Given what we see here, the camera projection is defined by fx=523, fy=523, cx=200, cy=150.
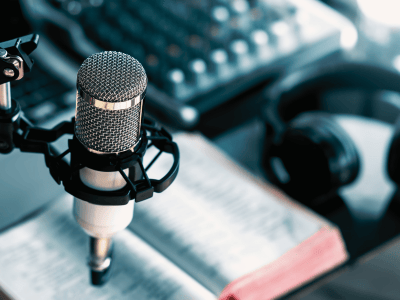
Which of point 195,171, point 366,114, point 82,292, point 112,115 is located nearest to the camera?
point 112,115

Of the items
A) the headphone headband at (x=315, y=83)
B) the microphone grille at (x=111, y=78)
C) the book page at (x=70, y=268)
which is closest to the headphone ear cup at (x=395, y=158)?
the headphone headband at (x=315, y=83)

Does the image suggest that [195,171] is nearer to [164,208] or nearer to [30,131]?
[164,208]

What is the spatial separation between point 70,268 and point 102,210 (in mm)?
144

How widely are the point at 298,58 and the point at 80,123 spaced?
615 millimetres

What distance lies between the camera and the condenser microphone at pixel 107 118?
30 centimetres

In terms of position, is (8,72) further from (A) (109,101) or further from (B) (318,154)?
(B) (318,154)

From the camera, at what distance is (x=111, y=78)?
0.30m

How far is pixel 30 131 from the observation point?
0.38 m

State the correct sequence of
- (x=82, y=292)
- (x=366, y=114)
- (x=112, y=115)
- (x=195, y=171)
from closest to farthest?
(x=112, y=115)
(x=82, y=292)
(x=195, y=171)
(x=366, y=114)

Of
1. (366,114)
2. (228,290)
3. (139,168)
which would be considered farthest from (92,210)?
(366,114)

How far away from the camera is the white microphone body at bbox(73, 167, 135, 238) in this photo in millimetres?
346

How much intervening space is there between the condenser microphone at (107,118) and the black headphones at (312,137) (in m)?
0.32

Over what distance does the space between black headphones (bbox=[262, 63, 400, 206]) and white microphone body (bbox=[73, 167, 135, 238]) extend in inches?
12.3

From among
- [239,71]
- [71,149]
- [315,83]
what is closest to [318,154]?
[315,83]
